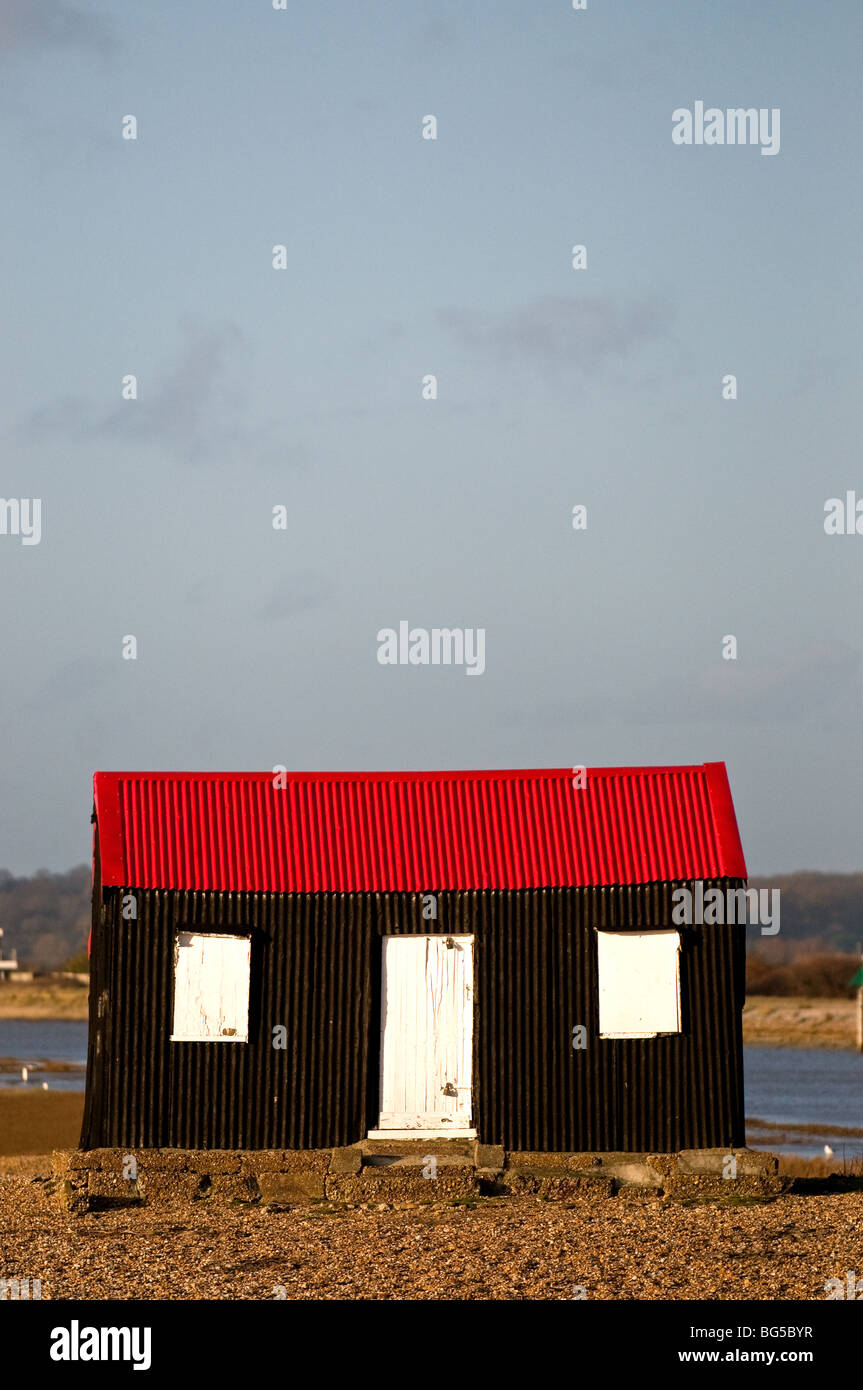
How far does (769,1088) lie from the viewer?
51406 mm

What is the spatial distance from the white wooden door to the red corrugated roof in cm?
85

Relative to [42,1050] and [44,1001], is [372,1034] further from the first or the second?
[44,1001]

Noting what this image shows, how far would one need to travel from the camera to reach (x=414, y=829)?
20.6 m

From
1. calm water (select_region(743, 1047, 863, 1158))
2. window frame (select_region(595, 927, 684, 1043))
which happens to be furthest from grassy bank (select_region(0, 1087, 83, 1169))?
calm water (select_region(743, 1047, 863, 1158))

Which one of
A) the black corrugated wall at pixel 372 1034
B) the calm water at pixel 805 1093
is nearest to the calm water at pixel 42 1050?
the calm water at pixel 805 1093

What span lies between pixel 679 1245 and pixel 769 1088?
120 ft

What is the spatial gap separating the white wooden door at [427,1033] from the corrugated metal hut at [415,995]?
0.08 ft

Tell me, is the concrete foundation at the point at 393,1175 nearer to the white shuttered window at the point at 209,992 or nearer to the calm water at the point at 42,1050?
the white shuttered window at the point at 209,992

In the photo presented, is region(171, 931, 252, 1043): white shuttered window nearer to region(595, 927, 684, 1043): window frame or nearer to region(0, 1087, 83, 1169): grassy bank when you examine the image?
region(595, 927, 684, 1043): window frame

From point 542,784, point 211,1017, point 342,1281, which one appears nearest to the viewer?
point 342,1281

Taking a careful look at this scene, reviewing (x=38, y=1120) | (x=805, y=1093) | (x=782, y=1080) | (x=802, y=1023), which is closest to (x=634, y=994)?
(x=38, y=1120)

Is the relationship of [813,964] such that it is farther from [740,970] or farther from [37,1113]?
[740,970]

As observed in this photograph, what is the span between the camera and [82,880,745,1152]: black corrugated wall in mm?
19484
